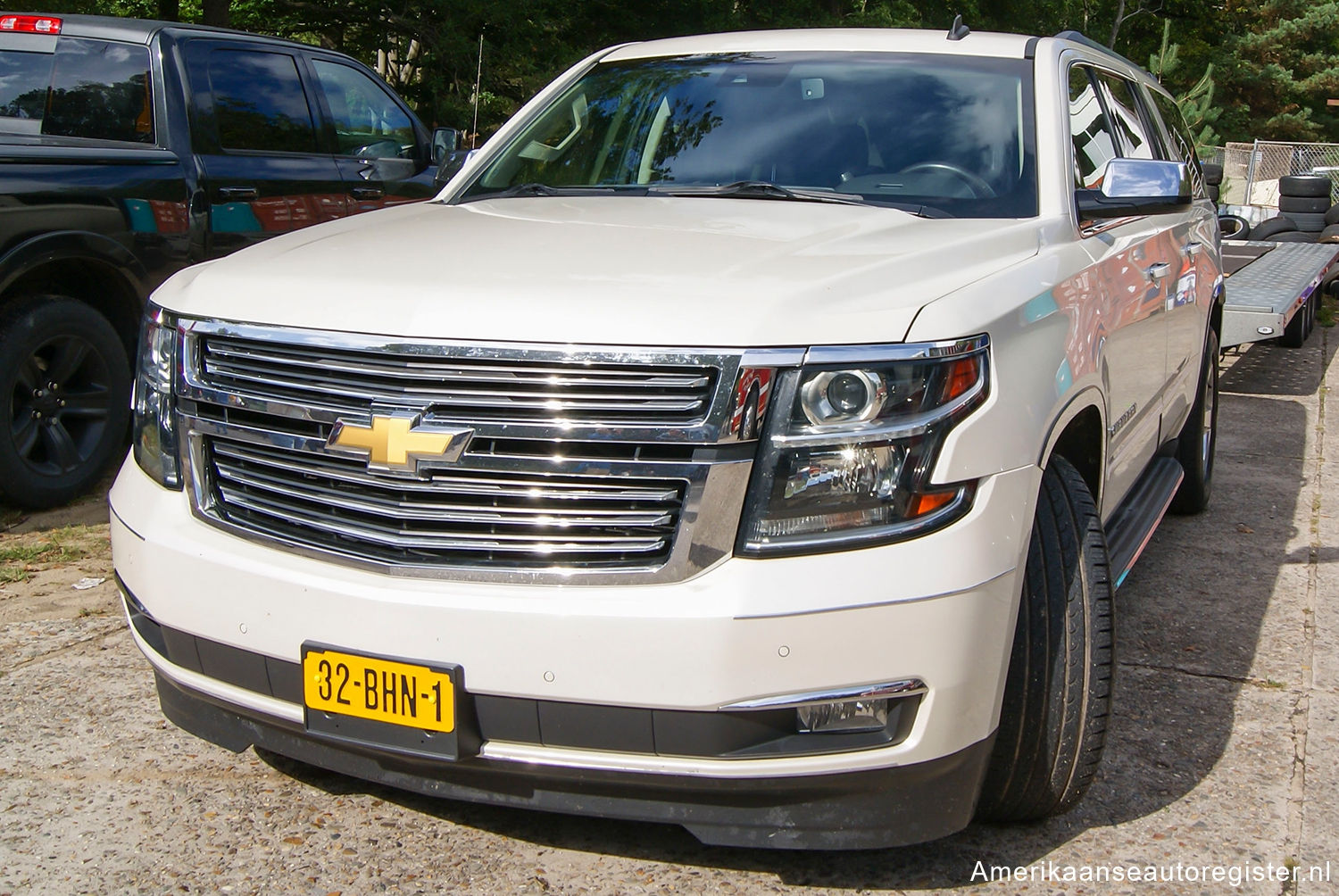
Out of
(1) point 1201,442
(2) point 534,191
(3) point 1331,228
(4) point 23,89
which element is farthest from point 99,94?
(3) point 1331,228

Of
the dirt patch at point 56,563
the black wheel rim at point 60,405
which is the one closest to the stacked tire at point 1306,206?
the black wheel rim at point 60,405

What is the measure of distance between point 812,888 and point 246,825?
4.07 feet

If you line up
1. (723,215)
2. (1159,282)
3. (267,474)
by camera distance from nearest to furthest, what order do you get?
1. (267,474)
2. (723,215)
3. (1159,282)

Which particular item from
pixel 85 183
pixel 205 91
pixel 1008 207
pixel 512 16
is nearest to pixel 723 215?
pixel 1008 207

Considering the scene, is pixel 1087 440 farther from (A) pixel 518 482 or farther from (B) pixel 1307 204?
(B) pixel 1307 204

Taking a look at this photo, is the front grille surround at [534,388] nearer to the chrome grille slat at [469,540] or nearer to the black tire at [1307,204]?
the chrome grille slat at [469,540]

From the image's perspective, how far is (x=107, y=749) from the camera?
338 cm

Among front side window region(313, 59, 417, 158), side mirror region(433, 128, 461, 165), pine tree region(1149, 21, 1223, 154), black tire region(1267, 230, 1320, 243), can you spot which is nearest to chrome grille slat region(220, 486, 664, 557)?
side mirror region(433, 128, 461, 165)

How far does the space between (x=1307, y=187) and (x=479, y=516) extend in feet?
48.5

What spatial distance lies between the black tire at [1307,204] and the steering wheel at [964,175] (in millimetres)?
12863

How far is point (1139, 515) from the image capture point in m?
4.16

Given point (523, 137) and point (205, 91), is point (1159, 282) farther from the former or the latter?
point (205, 91)

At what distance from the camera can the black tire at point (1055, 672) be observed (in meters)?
2.73

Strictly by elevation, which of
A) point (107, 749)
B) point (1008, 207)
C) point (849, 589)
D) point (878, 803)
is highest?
point (1008, 207)
